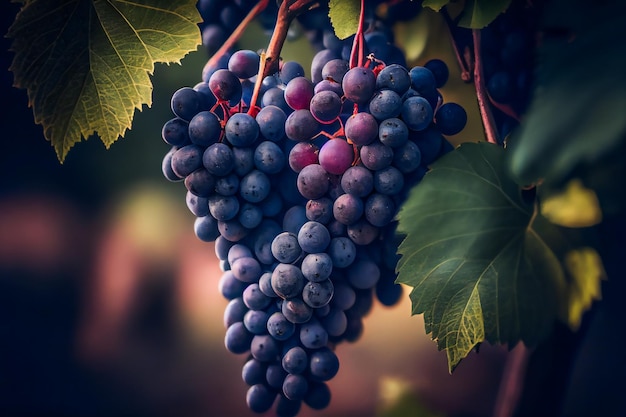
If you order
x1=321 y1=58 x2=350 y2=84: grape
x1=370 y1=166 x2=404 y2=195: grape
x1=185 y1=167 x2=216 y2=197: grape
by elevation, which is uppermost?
x1=321 y1=58 x2=350 y2=84: grape

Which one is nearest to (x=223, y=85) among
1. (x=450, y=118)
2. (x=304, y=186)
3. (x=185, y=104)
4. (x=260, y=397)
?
(x=185, y=104)

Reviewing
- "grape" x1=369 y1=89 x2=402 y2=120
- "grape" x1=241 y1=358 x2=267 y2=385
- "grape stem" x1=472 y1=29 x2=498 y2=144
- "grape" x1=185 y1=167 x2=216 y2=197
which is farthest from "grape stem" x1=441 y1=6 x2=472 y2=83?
"grape" x1=241 y1=358 x2=267 y2=385

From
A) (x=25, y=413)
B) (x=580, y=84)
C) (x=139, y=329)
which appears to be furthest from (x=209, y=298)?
(x=580, y=84)

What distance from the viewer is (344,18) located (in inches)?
23.7

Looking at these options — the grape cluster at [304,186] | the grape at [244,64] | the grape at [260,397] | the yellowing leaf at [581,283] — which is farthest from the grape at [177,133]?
the yellowing leaf at [581,283]

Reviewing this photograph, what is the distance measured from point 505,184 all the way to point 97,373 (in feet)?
1.95

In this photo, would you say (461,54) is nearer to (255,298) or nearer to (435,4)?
(435,4)

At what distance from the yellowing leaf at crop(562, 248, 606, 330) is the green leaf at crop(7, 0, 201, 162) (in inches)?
19.5

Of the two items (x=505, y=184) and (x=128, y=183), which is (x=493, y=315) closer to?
(x=505, y=184)

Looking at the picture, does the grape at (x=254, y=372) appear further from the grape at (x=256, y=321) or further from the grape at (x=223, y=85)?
the grape at (x=223, y=85)

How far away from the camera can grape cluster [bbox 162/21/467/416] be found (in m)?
0.55

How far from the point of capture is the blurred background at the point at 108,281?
0.70 metres

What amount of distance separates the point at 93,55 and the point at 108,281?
1.01 feet

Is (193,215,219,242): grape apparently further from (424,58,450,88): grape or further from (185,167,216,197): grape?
(424,58,450,88): grape
